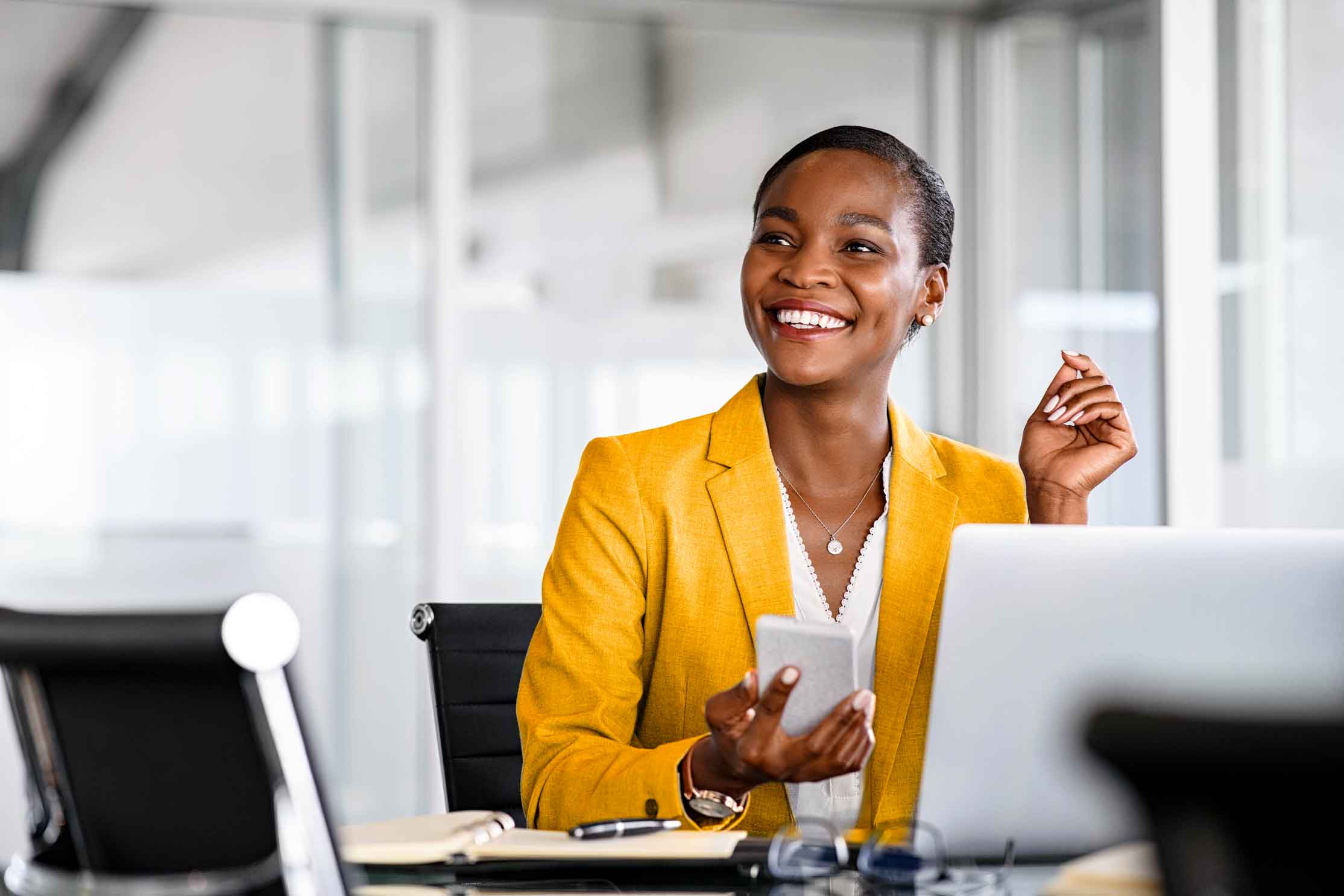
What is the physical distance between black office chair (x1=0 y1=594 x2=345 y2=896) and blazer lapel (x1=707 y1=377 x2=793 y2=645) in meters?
0.95

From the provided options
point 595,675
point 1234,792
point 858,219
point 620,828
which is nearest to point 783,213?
→ point 858,219

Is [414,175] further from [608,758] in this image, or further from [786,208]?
[608,758]

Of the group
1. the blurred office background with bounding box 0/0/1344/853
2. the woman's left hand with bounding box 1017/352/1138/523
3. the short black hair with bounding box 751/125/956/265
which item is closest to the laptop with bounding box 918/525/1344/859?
the woman's left hand with bounding box 1017/352/1138/523

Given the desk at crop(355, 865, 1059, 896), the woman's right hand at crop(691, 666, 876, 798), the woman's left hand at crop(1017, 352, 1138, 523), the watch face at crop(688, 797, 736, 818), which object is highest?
the woman's left hand at crop(1017, 352, 1138, 523)

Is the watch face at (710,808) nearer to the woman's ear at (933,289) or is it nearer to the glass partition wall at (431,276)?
the woman's ear at (933,289)

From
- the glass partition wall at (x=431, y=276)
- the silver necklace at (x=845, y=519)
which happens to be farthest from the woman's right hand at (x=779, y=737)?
the glass partition wall at (x=431, y=276)

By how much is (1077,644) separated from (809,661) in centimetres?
23

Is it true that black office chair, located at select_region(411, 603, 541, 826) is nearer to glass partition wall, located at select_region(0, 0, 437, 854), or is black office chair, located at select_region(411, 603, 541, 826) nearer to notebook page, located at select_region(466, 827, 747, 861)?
notebook page, located at select_region(466, 827, 747, 861)

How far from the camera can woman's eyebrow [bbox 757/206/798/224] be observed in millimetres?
1925

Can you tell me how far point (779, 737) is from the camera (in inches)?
52.7

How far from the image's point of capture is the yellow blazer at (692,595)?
→ 1.74m

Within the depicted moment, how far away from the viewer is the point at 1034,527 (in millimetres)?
1271

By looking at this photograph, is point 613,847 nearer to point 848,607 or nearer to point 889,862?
point 889,862

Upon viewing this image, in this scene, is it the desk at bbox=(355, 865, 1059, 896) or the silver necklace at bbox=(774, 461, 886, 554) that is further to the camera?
the silver necklace at bbox=(774, 461, 886, 554)
